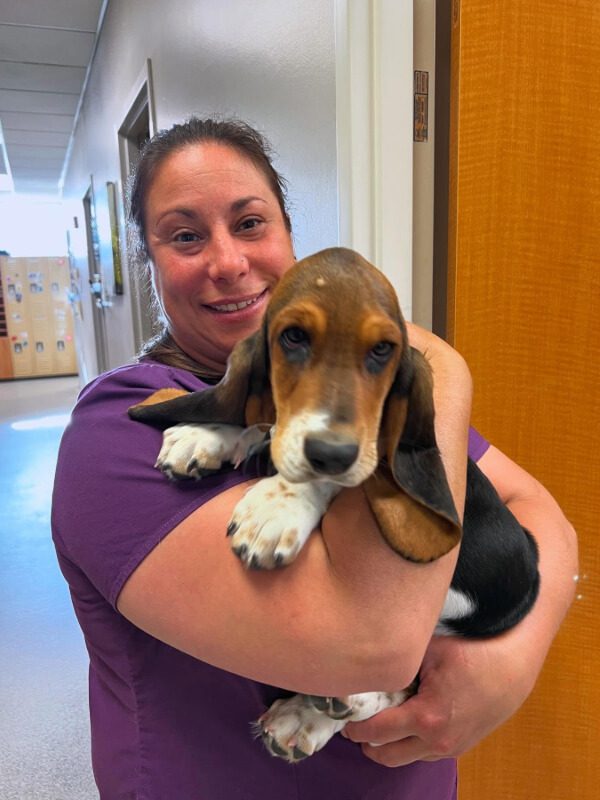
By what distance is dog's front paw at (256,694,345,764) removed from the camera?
85cm

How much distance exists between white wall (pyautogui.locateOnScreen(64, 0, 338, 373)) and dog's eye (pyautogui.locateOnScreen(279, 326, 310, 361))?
0.92 metres

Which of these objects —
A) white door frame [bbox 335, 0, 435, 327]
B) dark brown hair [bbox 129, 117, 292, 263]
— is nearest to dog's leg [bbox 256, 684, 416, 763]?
dark brown hair [bbox 129, 117, 292, 263]

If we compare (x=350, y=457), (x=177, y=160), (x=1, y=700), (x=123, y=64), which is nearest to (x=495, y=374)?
(x=177, y=160)

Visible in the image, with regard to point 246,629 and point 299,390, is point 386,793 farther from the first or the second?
point 299,390

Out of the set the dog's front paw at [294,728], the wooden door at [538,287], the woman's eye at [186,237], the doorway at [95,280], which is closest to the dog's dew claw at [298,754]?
the dog's front paw at [294,728]

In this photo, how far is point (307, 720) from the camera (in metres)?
0.87

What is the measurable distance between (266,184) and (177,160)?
17cm

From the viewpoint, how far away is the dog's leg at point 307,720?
0.86 m

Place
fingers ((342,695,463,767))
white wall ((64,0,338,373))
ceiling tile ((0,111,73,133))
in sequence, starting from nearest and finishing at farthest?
fingers ((342,695,463,767)) → white wall ((64,0,338,373)) → ceiling tile ((0,111,73,133))

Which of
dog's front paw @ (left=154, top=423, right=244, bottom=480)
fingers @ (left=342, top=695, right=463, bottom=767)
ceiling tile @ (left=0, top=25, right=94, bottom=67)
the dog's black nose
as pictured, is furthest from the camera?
ceiling tile @ (left=0, top=25, right=94, bottom=67)

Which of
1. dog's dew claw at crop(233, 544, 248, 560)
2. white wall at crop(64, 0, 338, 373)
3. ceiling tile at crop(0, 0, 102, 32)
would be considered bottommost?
dog's dew claw at crop(233, 544, 248, 560)

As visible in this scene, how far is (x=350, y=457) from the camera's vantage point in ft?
2.19

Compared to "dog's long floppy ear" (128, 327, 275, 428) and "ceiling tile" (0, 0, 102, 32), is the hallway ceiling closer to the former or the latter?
"ceiling tile" (0, 0, 102, 32)

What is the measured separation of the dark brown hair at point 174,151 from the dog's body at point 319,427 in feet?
1.07
